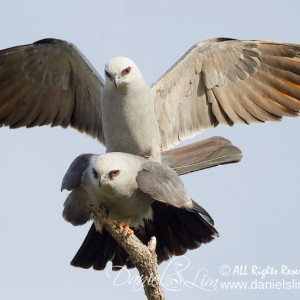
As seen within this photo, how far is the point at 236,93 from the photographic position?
30.3 feet

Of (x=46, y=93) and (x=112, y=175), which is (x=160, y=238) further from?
(x=46, y=93)

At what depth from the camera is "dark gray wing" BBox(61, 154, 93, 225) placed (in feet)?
25.1

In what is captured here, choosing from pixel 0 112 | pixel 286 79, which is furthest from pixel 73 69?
pixel 286 79

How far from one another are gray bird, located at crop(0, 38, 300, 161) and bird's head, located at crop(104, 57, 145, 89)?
390 mm

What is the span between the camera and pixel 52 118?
9.45 meters

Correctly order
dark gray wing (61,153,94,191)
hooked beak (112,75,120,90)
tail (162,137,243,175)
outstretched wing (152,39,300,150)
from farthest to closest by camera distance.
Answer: outstretched wing (152,39,300,150), tail (162,137,243,175), hooked beak (112,75,120,90), dark gray wing (61,153,94,191)

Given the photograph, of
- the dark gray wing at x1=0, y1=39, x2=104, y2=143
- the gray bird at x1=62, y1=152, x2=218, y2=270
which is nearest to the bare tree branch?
the gray bird at x1=62, y1=152, x2=218, y2=270

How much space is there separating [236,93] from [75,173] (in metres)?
2.52

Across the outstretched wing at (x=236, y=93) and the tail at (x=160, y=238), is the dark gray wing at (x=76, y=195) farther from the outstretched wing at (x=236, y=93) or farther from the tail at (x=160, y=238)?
the outstretched wing at (x=236, y=93)

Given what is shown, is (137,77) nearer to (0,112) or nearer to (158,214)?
(158,214)

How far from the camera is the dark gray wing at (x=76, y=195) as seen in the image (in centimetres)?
765

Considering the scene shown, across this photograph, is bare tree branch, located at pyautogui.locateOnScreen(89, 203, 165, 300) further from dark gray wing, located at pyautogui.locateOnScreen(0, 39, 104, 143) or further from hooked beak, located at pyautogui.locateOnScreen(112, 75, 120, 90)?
→ dark gray wing, located at pyautogui.locateOnScreen(0, 39, 104, 143)

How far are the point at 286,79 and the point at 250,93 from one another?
0.47 m

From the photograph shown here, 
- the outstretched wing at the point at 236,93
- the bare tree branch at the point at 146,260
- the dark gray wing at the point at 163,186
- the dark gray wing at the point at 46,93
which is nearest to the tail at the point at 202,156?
the outstretched wing at the point at 236,93
